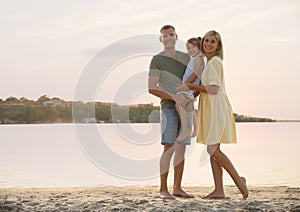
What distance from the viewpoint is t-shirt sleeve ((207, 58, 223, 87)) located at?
17.1 feet

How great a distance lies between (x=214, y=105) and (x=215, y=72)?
32 centimetres

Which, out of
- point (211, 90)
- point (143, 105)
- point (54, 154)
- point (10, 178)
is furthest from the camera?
point (54, 154)

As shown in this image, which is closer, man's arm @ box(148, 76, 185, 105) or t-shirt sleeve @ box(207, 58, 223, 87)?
t-shirt sleeve @ box(207, 58, 223, 87)

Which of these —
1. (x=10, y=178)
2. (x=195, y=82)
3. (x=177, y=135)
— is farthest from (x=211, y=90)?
(x=10, y=178)

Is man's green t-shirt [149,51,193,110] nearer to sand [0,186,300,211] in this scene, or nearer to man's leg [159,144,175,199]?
man's leg [159,144,175,199]

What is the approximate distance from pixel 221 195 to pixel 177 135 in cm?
74

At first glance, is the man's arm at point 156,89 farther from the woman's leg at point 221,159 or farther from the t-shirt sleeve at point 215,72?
the woman's leg at point 221,159

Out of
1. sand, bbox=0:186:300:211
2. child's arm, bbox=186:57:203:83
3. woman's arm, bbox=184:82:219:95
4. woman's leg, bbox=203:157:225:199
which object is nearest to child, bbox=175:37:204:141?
child's arm, bbox=186:57:203:83

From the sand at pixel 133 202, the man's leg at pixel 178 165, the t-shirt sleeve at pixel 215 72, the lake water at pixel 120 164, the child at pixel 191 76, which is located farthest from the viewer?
the lake water at pixel 120 164

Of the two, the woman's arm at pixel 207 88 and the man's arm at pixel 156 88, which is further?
the man's arm at pixel 156 88

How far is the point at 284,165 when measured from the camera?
1182cm

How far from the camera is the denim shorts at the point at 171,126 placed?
540 cm

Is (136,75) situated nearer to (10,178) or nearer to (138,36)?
(138,36)

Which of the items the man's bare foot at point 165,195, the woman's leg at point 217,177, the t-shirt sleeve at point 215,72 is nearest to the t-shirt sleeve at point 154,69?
the t-shirt sleeve at point 215,72
